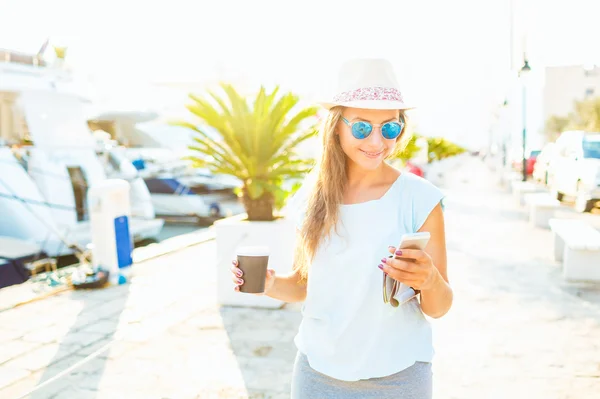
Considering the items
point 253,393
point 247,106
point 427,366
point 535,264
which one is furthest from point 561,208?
point 427,366

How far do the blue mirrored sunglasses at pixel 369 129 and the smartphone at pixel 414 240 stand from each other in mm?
456

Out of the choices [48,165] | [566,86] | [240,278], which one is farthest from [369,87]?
[566,86]

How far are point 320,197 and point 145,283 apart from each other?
5903mm

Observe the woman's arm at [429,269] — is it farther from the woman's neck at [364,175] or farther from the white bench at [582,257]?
the white bench at [582,257]

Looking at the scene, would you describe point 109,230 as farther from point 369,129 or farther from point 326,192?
point 369,129

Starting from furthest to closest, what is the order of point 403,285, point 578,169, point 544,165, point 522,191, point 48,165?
point 544,165 → point 522,191 → point 578,169 → point 48,165 → point 403,285

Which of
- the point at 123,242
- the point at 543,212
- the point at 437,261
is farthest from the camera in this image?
the point at 543,212

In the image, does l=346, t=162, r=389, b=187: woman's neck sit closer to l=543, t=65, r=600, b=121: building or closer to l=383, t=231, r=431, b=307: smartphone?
l=383, t=231, r=431, b=307: smartphone

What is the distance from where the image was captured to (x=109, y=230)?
7566 millimetres

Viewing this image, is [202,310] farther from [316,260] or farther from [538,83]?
[538,83]

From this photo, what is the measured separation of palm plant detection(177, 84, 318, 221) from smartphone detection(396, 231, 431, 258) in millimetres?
4944

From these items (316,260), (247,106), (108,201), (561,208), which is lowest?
(561,208)

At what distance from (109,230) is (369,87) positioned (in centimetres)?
637

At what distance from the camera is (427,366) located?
1.85 m
